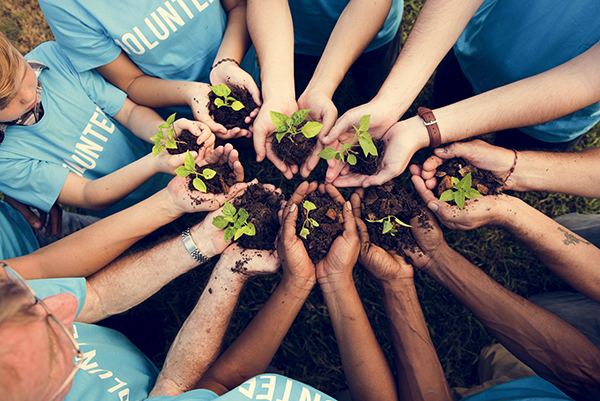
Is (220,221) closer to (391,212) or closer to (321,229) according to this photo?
(321,229)

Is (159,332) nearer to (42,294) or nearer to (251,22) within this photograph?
(42,294)

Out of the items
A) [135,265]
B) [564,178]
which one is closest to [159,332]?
[135,265]

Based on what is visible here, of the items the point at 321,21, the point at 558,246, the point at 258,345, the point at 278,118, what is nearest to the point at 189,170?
the point at 278,118

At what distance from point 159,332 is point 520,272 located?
407cm

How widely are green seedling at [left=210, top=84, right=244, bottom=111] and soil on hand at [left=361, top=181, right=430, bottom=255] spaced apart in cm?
129

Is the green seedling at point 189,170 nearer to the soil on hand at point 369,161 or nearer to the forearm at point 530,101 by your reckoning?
the soil on hand at point 369,161

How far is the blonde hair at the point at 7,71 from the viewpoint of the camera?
1.62m

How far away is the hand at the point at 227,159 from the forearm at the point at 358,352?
47.1 inches

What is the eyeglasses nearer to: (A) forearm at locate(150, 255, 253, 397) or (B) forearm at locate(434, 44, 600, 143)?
(A) forearm at locate(150, 255, 253, 397)

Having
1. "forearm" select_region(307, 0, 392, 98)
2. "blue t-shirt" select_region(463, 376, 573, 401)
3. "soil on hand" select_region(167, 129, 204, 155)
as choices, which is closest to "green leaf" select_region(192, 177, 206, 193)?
"soil on hand" select_region(167, 129, 204, 155)

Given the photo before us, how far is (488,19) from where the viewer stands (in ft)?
6.40

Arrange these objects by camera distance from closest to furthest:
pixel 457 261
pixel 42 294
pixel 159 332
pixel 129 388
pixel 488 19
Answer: pixel 42 294 → pixel 129 388 → pixel 488 19 → pixel 457 261 → pixel 159 332

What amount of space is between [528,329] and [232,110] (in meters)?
2.76

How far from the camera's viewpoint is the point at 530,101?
1830 millimetres
